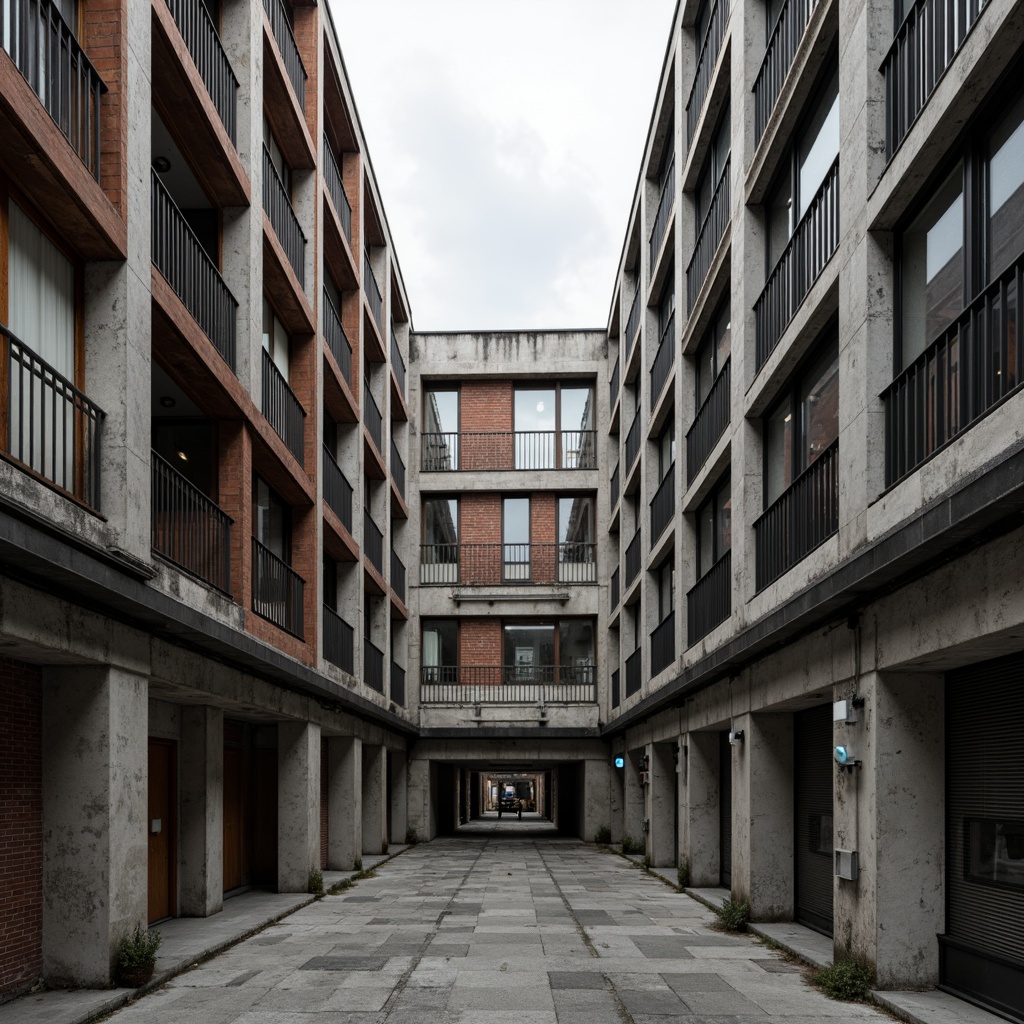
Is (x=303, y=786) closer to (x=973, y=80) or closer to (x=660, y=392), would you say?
(x=660, y=392)

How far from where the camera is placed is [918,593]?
941 cm

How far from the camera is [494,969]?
1194 cm

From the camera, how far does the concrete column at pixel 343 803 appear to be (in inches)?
898

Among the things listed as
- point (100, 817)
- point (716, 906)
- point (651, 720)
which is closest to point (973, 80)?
point (100, 817)

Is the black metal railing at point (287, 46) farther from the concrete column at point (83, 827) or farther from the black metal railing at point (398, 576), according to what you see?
the black metal railing at point (398, 576)

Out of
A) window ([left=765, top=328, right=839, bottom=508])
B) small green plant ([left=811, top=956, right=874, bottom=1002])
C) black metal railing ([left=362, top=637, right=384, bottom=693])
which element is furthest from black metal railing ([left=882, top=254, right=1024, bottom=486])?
black metal railing ([left=362, top=637, right=384, bottom=693])

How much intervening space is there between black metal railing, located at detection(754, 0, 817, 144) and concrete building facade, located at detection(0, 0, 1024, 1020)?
11cm

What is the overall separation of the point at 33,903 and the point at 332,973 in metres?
3.10

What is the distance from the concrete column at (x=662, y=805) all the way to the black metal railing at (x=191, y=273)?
550 inches

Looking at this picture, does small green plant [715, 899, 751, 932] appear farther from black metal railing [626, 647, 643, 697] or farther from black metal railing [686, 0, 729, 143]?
black metal railing [686, 0, 729, 143]

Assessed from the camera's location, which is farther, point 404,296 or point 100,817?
point 404,296

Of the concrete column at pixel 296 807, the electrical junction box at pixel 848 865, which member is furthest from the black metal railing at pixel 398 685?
the electrical junction box at pixel 848 865

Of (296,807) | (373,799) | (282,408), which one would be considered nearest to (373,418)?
(373,799)

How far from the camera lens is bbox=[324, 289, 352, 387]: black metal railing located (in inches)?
853
